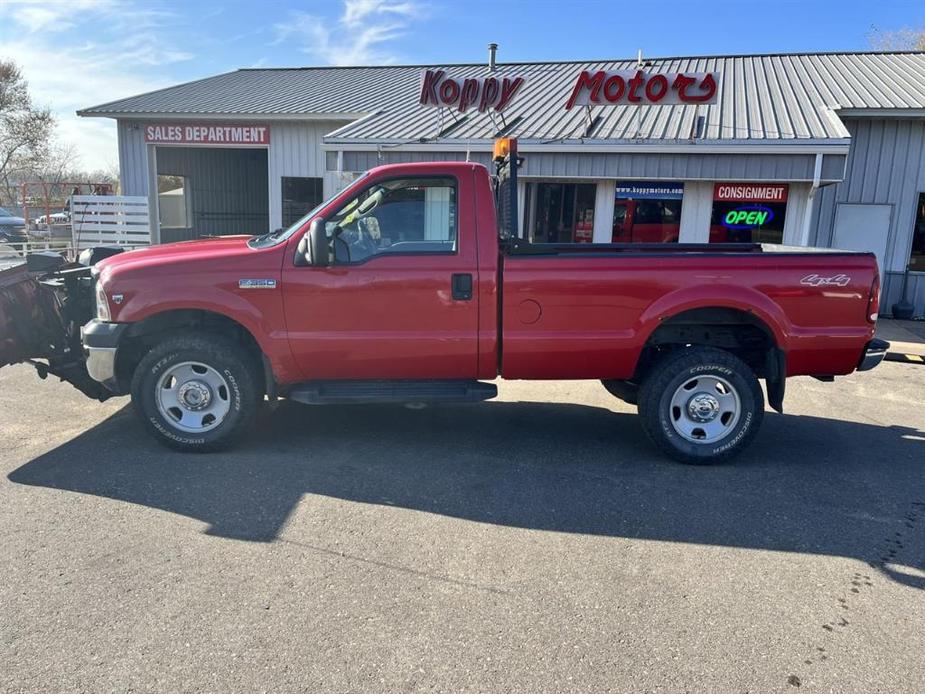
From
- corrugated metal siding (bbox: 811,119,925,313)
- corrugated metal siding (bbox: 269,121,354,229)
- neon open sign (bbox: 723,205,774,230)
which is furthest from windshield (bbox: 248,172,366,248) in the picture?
corrugated metal siding (bbox: 811,119,925,313)

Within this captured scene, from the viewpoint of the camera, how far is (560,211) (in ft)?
42.9

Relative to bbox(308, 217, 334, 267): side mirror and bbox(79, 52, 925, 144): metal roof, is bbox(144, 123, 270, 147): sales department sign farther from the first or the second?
bbox(308, 217, 334, 267): side mirror

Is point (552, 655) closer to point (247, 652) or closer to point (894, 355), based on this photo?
point (247, 652)

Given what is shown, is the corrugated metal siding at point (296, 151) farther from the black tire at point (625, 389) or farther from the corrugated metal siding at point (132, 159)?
the black tire at point (625, 389)

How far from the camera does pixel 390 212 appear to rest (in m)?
5.00

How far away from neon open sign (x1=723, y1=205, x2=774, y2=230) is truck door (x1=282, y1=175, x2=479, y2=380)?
29.1 feet

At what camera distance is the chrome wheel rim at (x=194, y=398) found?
507 cm

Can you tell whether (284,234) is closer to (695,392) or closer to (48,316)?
(48,316)

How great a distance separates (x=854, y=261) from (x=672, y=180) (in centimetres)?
725

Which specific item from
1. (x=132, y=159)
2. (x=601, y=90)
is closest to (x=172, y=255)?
(x=601, y=90)

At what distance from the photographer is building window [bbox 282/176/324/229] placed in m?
15.7

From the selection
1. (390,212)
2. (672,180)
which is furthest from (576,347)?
(672,180)

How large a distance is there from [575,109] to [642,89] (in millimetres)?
Answer: 2237

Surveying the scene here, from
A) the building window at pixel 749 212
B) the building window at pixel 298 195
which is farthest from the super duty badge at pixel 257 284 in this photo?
the building window at pixel 298 195
